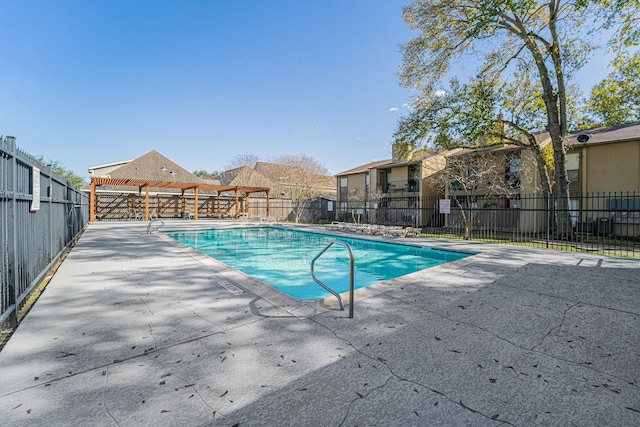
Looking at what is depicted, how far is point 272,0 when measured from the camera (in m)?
13.9

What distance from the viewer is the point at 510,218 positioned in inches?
810

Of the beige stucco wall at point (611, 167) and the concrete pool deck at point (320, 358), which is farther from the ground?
the beige stucco wall at point (611, 167)

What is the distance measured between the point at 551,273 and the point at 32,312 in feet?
28.0

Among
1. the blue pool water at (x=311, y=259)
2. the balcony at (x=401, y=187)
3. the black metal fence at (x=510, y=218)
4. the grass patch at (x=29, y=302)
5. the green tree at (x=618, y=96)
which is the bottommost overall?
the blue pool water at (x=311, y=259)

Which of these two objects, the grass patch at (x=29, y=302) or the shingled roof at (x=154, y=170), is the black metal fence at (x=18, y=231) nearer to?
the grass patch at (x=29, y=302)

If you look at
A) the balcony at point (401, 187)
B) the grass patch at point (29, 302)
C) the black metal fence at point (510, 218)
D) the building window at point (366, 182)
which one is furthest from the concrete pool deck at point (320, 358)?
the building window at point (366, 182)

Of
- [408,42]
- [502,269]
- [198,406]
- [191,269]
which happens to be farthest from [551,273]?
[408,42]

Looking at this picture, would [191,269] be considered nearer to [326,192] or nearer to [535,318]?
[535,318]

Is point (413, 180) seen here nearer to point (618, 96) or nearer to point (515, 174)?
point (515, 174)

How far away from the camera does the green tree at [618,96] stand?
1517 centimetres

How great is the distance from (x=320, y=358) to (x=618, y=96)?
2834 centimetres

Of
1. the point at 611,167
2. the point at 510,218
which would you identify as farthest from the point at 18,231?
the point at 611,167

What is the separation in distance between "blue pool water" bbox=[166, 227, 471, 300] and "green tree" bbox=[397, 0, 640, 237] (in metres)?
6.92

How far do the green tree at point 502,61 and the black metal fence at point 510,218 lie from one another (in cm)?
221
